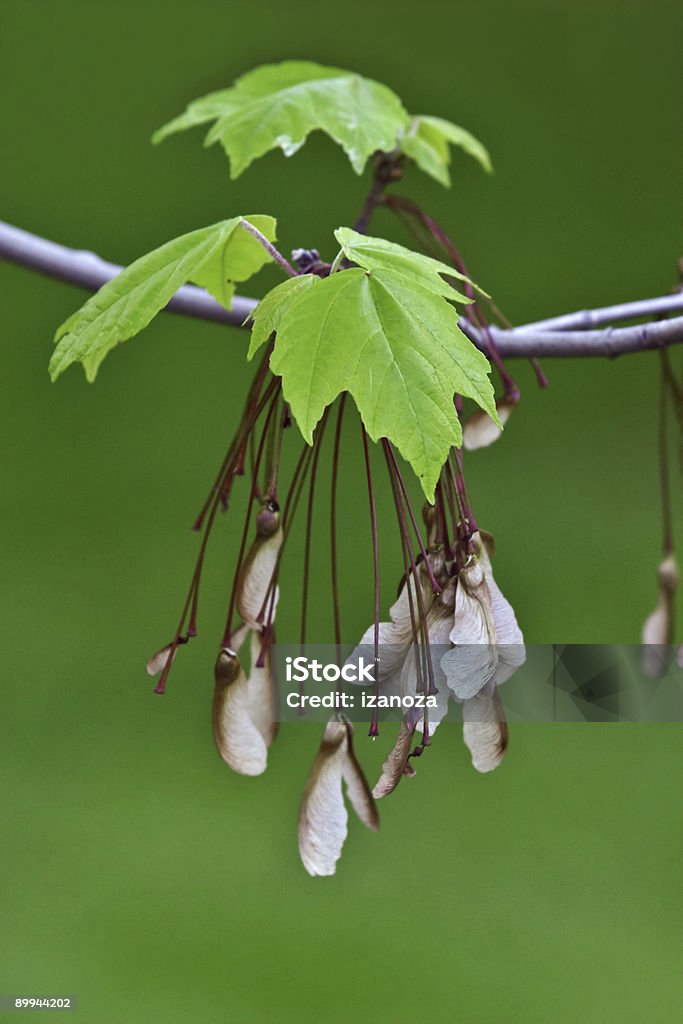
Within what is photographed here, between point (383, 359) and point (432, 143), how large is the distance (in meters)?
0.33

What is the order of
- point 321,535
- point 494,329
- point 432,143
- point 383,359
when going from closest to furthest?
point 383,359
point 494,329
point 432,143
point 321,535

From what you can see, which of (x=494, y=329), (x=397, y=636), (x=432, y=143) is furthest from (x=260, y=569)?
(x=432, y=143)

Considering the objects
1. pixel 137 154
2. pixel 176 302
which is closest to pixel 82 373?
pixel 137 154

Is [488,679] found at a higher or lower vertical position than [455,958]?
higher

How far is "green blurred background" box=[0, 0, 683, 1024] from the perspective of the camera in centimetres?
96

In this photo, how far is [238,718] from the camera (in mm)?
399

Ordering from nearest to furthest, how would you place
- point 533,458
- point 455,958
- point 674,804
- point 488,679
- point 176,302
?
point 488,679 < point 176,302 < point 455,958 < point 674,804 < point 533,458

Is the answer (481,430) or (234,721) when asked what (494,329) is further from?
(234,721)

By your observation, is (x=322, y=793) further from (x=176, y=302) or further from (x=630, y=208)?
(x=630, y=208)

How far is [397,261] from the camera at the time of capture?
1.14 ft

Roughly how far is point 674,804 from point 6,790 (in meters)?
0.75

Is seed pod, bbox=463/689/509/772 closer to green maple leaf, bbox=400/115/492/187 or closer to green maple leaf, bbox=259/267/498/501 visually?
green maple leaf, bbox=259/267/498/501

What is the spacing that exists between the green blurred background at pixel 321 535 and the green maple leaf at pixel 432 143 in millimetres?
467

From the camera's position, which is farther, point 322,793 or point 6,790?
point 6,790
